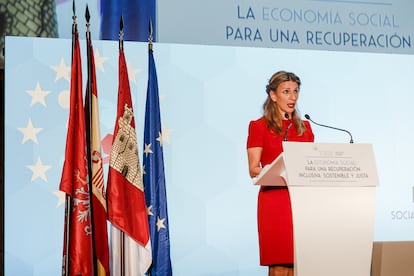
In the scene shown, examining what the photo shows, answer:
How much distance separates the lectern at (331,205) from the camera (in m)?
3.34

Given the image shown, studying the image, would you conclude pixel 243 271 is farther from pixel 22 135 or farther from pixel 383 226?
pixel 22 135

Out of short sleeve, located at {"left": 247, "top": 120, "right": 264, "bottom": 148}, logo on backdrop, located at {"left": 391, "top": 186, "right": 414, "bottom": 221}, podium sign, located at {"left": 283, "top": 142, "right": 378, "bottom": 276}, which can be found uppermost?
short sleeve, located at {"left": 247, "top": 120, "right": 264, "bottom": 148}

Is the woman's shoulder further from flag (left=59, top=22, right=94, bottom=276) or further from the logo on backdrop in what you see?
flag (left=59, top=22, right=94, bottom=276)

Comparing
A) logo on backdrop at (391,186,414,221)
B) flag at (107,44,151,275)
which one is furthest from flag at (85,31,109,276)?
logo on backdrop at (391,186,414,221)

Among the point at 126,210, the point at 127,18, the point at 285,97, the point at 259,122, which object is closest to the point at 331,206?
the point at 126,210

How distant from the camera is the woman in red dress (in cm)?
526

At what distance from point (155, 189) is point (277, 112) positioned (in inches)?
49.3

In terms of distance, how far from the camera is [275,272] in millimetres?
5324

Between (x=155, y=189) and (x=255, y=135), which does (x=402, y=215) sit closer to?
(x=255, y=135)

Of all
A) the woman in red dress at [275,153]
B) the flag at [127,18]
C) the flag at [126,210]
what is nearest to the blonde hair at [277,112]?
the woman in red dress at [275,153]

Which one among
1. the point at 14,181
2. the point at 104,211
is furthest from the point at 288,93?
the point at 14,181

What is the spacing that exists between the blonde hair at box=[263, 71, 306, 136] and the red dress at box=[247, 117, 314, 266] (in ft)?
0.13

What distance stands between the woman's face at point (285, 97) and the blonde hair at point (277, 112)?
0.02 metres

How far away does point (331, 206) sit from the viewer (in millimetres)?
3404
